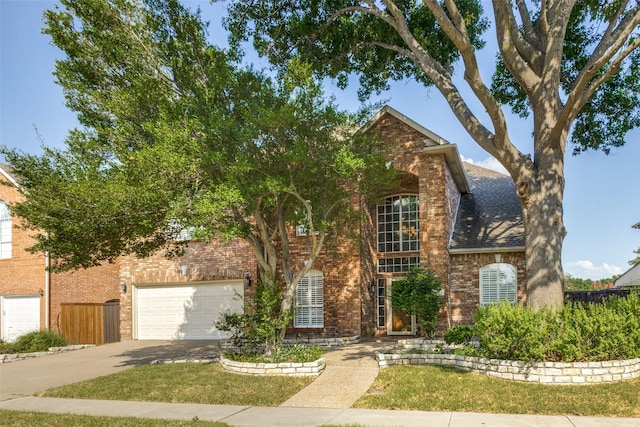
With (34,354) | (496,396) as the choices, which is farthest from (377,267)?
(34,354)

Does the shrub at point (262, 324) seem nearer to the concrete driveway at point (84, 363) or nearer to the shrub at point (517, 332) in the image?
the concrete driveway at point (84, 363)

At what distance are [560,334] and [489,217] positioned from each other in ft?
31.3

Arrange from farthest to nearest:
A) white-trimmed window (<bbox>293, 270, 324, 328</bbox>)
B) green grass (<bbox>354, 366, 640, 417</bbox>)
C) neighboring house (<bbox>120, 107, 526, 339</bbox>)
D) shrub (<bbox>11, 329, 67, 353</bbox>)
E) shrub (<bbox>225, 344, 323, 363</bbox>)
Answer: white-trimmed window (<bbox>293, 270, 324, 328</bbox>) < shrub (<bbox>11, 329, 67, 353</bbox>) < neighboring house (<bbox>120, 107, 526, 339</bbox>) < shrub (<bbox>225, 344, 323, 363</bbox>) < green grass (<bbox>354, 366, 640, 417</bbox>)

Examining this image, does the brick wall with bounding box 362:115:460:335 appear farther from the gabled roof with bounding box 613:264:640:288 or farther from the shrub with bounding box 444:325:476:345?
the gabled roof with bounding box 613:264:640:288

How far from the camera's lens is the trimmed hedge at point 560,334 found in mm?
9578

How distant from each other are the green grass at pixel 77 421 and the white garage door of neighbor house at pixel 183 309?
1021cm

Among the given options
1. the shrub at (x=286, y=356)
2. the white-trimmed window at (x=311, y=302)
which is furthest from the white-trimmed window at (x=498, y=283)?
the shrub at (x=286, y=356)

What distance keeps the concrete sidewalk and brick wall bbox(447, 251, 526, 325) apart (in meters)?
8.95

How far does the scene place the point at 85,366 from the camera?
1423 centimetres

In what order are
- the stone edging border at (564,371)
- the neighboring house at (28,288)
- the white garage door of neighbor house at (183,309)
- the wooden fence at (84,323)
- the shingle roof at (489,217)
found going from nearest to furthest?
the stone edging border at (564,371) < the shingle roof at (489,217) < the white garage door of neighbor house at (183,309) < the wooden fence at (84,323) < the neighboring house at (28,288)

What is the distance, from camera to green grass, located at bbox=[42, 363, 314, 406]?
9.62 m

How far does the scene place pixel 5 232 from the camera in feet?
68.0

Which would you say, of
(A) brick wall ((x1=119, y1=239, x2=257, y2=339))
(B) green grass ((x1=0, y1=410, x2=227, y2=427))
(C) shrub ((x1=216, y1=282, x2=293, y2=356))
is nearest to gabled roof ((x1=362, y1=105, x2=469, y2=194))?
(C) shrub ((x1=216, y1=282, x2=293, y2=356))

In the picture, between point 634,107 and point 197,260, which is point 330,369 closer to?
point 197,260
